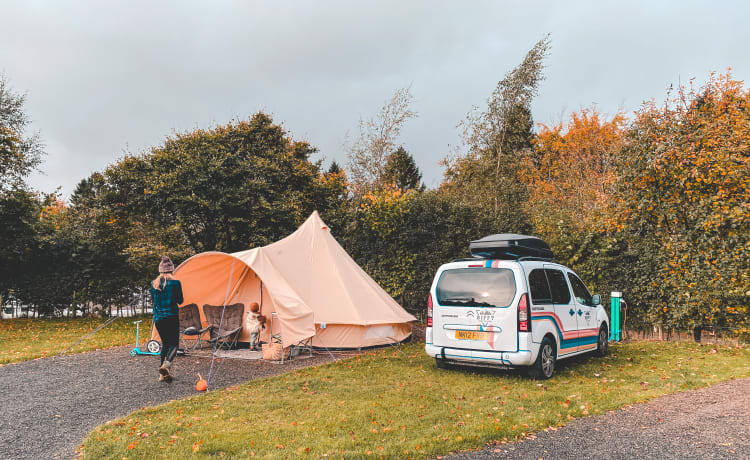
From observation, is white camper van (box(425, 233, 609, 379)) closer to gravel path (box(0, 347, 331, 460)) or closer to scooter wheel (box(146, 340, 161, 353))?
gravel path (box(0, 347, 331, 460))

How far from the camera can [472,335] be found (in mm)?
7531

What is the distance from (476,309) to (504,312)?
0.44 metres

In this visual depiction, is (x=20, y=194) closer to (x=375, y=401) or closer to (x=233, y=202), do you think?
(x=233, y=202)

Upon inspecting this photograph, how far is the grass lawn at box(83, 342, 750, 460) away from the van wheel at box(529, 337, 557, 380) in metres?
0.15

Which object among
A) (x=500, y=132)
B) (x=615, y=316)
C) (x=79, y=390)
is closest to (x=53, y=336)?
(x=79, y=390)

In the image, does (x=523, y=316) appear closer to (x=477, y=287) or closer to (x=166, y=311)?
(x=477, y=287)

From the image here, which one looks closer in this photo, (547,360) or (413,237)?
(547,360)

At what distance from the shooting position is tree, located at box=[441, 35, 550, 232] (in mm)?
18828

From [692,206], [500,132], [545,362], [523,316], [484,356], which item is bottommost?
[545,362]

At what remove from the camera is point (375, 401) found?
6219mm

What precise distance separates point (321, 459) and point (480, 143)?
18659 mm

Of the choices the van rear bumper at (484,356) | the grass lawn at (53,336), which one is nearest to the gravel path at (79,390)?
the grass lawn at (53,336)

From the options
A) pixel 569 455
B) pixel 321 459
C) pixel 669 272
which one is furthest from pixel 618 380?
pixel 321 459

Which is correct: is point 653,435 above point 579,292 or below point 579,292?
below
